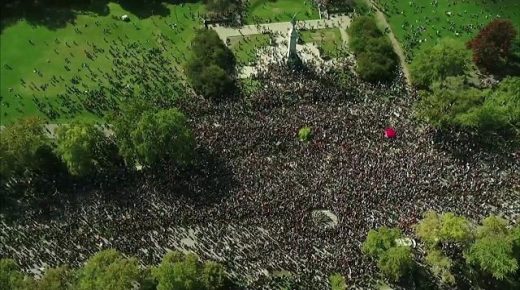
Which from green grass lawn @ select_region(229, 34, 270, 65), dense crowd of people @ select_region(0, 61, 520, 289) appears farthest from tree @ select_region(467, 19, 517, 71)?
green grass lawn @ select_region(229, 34, 270, 65)

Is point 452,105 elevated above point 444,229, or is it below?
above

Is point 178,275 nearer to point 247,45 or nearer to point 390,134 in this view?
point 390,134

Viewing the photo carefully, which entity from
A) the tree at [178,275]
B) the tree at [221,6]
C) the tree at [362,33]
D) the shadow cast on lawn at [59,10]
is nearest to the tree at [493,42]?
the tree at [362,33]

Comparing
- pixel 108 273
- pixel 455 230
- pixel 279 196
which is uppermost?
pixel 455 230

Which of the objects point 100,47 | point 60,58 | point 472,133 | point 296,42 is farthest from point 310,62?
point 60,58

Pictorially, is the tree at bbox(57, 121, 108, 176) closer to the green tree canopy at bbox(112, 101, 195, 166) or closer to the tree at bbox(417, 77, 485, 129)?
the green tree canopy at bbox(112, 101, 195, 166)

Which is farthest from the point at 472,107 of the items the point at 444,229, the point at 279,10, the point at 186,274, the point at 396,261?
the point at 186,274
